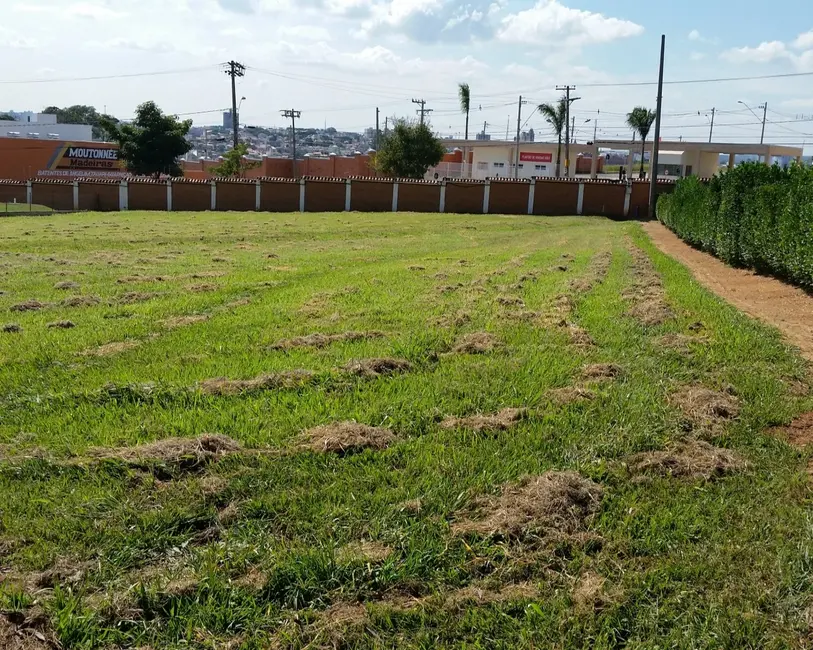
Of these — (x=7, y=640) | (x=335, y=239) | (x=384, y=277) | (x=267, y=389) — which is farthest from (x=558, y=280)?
(x=335, y=239)

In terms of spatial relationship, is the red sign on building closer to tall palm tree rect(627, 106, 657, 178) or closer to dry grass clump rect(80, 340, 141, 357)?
tall palm tree rect(627, 106, 657, 178)

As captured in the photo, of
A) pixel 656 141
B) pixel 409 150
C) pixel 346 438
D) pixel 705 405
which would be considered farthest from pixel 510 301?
pixel 409 150

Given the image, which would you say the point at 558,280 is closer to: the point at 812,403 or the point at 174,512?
the point at 812,403

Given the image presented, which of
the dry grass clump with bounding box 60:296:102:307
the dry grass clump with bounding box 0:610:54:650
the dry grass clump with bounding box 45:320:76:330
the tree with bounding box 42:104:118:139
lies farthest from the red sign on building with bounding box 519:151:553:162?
the tree with bounding box 42:104:118:139

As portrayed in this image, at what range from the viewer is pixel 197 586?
11.5ft

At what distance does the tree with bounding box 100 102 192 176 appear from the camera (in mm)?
57469

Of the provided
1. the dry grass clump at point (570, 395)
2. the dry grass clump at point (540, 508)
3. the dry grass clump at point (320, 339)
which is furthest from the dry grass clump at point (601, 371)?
the dry grass clump at point (320, 339)

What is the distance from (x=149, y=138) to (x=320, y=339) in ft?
180

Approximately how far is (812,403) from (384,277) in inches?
361

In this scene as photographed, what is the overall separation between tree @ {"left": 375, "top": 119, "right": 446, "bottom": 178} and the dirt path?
135ft

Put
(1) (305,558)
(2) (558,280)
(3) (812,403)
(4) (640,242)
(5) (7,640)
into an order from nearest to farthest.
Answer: (5) (7,640)
(1) (305,558)
(3) (812,403)
(2) (558,280)
(4) (640,242)

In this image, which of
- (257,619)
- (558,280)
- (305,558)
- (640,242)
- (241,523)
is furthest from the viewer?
(640,242)

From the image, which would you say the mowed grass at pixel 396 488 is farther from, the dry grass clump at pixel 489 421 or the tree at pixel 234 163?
the tree at pixel 234 163

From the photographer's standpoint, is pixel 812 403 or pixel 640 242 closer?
pixel 812 403
